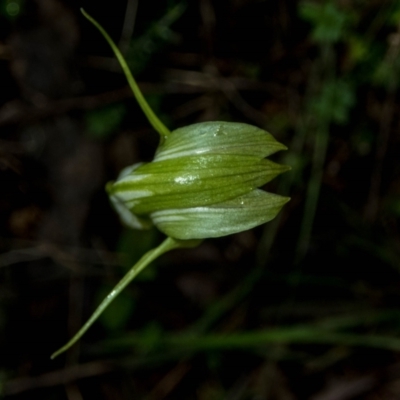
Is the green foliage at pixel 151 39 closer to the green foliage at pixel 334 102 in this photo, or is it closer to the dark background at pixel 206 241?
the dark background at pixel 206 241

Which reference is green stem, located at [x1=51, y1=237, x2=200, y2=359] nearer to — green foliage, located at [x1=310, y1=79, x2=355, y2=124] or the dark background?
the dark background

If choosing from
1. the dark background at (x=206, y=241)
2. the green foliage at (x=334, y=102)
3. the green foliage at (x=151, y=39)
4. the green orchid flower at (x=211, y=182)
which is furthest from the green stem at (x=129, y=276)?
the green foliage at (x=334, y=102)

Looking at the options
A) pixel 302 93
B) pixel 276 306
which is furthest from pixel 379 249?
pixel 302 93

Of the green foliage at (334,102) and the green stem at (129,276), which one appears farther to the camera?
the green foliage at (334,102)

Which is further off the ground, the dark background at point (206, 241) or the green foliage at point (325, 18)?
the green foliage at point (325, 18)

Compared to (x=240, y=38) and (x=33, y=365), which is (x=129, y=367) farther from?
(x=240, y=38)

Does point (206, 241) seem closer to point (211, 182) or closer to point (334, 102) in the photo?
point (334, 102)

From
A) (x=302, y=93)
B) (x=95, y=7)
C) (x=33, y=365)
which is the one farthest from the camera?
(x=302, y=93)
